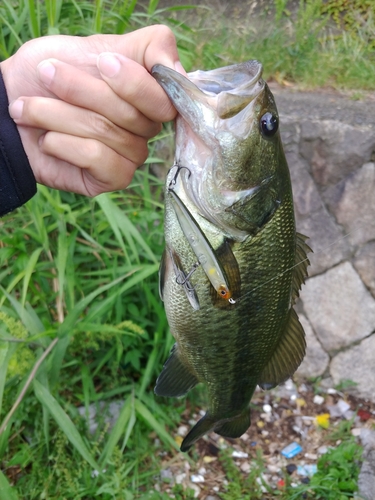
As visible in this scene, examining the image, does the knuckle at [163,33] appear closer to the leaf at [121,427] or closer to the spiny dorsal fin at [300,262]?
the spiny dorsal fin at [300,262]

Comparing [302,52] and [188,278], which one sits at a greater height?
[188,278]

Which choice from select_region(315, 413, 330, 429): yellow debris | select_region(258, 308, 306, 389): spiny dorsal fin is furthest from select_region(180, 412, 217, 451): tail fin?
select_region(315, 413, 330, 429): yellow debris

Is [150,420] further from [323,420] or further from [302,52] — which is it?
[302,52]

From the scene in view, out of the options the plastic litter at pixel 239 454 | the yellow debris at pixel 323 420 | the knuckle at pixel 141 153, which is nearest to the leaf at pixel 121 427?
the plastic litter at pixel 239 454

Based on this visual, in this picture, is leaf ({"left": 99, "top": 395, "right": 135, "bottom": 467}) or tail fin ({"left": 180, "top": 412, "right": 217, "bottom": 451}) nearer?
tail fin ({"left": 180, "top": 412, "right": 217, "bottom": 451})

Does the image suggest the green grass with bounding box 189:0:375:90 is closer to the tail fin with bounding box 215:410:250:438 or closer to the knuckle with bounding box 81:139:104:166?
the knuckle with bounding box 81:139:104:166

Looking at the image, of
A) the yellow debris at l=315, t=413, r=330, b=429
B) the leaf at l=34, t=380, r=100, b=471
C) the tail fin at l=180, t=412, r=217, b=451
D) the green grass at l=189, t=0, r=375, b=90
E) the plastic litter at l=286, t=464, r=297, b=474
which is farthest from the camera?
the green grass at l=189, t=0, r=375, b=90

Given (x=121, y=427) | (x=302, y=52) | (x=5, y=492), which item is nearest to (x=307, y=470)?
(x=121, y=427)
